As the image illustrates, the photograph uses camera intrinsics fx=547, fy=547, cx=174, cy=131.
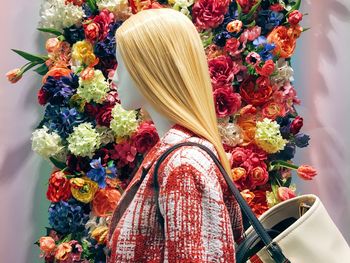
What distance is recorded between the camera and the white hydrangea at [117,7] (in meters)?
1.62

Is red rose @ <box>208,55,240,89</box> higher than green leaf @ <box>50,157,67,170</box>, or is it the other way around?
red rose @ <box>208,55,240,89</box>

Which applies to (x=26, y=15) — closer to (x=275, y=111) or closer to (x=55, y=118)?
(x=55, y=118)

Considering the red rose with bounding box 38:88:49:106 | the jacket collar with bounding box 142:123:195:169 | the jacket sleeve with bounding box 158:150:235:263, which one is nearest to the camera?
the jacket sleeve with bounding box 158:150:235:263

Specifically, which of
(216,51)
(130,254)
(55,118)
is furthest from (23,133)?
(130,254)

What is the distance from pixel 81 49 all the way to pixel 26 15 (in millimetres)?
312

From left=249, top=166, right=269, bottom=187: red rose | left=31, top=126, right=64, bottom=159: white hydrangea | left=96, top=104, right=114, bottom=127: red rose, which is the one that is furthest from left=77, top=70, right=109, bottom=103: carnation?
left=249, top=166, right=269, bottom=187: red rose

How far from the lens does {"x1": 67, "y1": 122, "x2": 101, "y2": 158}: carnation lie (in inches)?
60.4

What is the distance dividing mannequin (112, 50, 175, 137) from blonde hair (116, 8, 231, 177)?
3 cm

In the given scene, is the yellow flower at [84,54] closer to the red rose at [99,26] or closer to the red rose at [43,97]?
the red rose at [99,26]

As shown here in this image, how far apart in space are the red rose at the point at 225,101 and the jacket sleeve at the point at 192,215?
61 cm

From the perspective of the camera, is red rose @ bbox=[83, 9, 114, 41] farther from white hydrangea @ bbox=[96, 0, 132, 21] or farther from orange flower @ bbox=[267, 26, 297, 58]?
orange flower @ bbox=[267, 26, 297, 58]

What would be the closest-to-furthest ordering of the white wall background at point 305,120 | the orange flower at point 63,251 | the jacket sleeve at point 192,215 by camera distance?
the jacket sleeve at point 192,215 < the orange flower at point 63,251 < the white wall background at point 305,120

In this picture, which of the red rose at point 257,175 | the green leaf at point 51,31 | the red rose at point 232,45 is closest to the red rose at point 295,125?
the red rose at point 257,175

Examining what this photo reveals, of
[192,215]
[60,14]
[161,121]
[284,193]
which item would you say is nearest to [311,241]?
[192,215]
